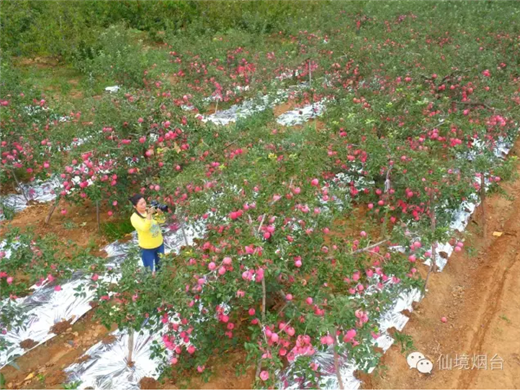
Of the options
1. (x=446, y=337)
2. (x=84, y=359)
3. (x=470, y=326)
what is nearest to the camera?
(x=84, y=359)

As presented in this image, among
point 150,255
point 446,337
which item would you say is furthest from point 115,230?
point 446,337

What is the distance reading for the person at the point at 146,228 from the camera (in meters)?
4.52

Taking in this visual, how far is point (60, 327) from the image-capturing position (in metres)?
4.79

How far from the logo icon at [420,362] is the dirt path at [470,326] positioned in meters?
0.04

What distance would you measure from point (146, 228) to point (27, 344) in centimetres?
179

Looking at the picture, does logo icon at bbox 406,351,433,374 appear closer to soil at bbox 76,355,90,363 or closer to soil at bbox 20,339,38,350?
soil at bbox 76,355,90,363

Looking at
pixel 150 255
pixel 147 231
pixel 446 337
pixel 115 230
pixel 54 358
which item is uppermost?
pixel 147 231

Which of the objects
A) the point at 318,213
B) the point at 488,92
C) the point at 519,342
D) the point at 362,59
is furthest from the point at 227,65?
the point at 519,342

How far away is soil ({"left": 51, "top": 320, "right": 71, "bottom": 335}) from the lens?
4758mm

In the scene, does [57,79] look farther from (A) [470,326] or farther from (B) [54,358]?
(A) [470,326]

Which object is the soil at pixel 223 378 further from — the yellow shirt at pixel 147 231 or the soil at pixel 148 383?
the yellow shirt at pixel 147 231

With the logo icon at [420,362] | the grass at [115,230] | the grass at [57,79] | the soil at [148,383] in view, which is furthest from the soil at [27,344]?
the grass at [57,79]

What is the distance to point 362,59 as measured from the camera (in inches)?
338

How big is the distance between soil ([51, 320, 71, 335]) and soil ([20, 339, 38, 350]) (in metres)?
0.22
